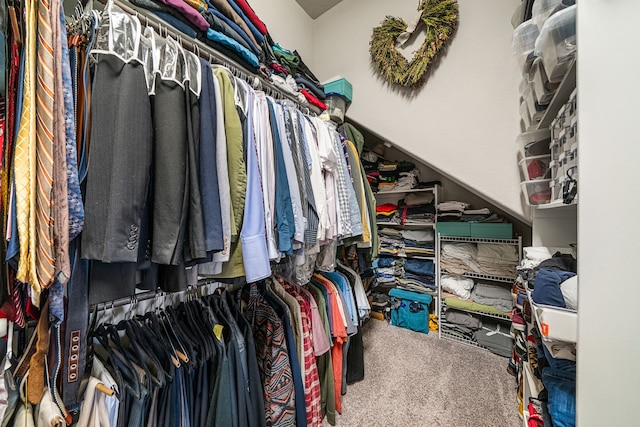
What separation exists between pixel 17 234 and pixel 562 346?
1370 millimetres

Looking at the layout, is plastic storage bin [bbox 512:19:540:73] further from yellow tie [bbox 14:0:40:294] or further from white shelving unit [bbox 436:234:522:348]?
yellow tie [bbox 14:0:40:294]

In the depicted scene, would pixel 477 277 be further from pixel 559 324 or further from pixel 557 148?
pixel 559 324

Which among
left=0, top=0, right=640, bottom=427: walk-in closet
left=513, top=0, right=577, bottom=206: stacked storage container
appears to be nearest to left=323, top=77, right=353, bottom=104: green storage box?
left=0, top=0, right=640, bottom=427: walk-in closet

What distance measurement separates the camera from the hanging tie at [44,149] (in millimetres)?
429

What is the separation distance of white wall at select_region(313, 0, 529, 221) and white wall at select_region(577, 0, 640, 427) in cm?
86

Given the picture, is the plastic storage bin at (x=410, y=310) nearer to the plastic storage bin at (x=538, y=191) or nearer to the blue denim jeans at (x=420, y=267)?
the blue denim jeans at (x=420, y=267)

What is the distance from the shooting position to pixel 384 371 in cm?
157

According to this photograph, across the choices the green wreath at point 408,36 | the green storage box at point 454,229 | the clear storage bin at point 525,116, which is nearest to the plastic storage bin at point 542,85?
the clear storage bin at point 525,116

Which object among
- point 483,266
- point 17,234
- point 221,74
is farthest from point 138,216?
point 483,266

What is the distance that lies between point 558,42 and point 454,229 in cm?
150

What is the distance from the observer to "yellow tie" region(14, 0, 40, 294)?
41 centimetres

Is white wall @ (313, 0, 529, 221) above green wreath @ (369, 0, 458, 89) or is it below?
below

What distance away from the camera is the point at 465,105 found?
135 centimetres

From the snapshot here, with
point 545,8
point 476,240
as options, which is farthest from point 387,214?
point 545,8
